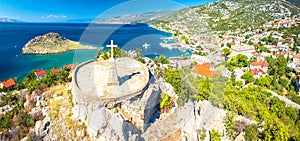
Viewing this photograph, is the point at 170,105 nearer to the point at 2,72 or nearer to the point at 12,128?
the point at 12,128

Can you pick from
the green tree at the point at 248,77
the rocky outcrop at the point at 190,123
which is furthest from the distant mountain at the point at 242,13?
the rocky outcrop at the point at 190,123

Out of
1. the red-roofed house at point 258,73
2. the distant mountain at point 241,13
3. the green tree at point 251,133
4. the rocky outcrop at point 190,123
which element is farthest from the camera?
the distant mountain at point 241,13

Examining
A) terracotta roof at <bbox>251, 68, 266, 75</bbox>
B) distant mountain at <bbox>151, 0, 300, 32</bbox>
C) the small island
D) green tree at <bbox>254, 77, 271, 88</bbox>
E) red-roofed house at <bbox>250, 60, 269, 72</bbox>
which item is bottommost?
green tree at <bbox>254, 77, 271, 88</bbox>

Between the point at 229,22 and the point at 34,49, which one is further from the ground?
the point at 229,22

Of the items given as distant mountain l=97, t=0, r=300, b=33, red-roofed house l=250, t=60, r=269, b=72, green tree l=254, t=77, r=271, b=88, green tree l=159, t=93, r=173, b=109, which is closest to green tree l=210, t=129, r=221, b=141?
green tree l=159, t=93, r=173, b=109

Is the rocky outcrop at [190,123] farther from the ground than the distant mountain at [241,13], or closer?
closer

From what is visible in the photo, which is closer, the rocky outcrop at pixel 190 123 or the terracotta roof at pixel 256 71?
the rocky outcrop at pixel 190 123

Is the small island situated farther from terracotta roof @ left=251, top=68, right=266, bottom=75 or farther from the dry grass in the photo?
the dry grass

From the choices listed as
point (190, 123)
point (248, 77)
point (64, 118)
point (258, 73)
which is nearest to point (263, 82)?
point (248, 77)

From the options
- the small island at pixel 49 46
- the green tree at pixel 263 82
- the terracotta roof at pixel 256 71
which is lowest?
the green tree at pixel 263 82

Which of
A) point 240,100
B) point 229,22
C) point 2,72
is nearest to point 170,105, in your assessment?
point 240,100

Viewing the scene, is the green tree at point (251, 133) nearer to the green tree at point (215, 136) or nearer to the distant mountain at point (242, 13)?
the green tree at point (215, 136)
